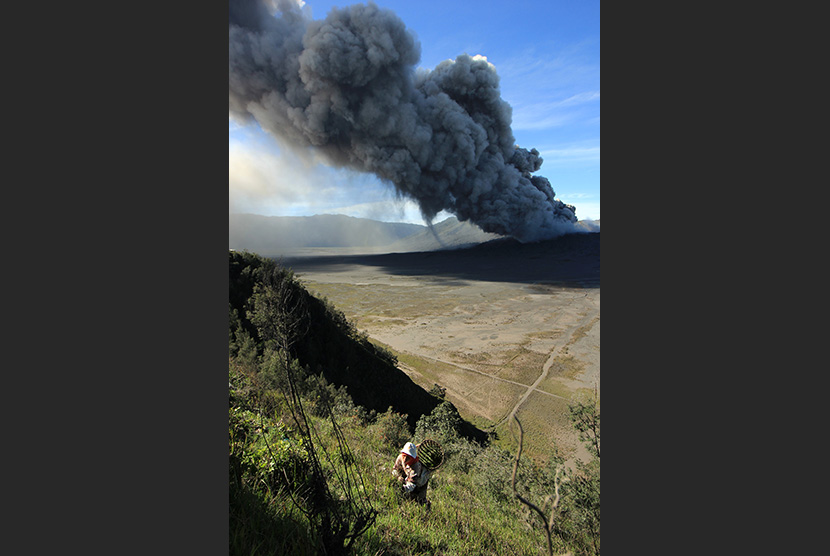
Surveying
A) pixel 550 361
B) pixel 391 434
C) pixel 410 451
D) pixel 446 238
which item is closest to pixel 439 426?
pixel 391 434

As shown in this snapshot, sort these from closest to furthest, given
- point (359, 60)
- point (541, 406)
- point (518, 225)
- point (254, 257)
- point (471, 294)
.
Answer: point (254, 257) → point (541, 406) → point (471, 294) → point (359, 60) → point (518, 225)

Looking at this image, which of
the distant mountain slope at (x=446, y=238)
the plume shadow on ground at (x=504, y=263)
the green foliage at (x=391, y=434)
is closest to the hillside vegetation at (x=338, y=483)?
the green foliage at (x=391, y=434)

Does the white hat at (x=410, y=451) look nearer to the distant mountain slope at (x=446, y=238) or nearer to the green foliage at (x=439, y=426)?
the green foliage at (x=439, y=426)

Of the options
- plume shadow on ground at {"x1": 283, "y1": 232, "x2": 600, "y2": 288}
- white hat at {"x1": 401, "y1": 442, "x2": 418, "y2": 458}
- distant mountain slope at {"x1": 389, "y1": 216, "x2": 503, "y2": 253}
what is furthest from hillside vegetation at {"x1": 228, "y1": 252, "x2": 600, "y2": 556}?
distant mountain slope at {"x1": 389, "y1": 216, "x2": 503, "y2": 253}

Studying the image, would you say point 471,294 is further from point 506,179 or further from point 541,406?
point 541,406

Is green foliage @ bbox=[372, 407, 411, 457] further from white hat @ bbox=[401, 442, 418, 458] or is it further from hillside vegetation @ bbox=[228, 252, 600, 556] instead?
white hat @ bbox=[401, 442, 418, 458]

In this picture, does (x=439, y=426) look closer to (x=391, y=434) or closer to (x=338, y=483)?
(x=391, y=434)

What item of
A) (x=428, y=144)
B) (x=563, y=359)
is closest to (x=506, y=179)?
(x=428, y=144)
